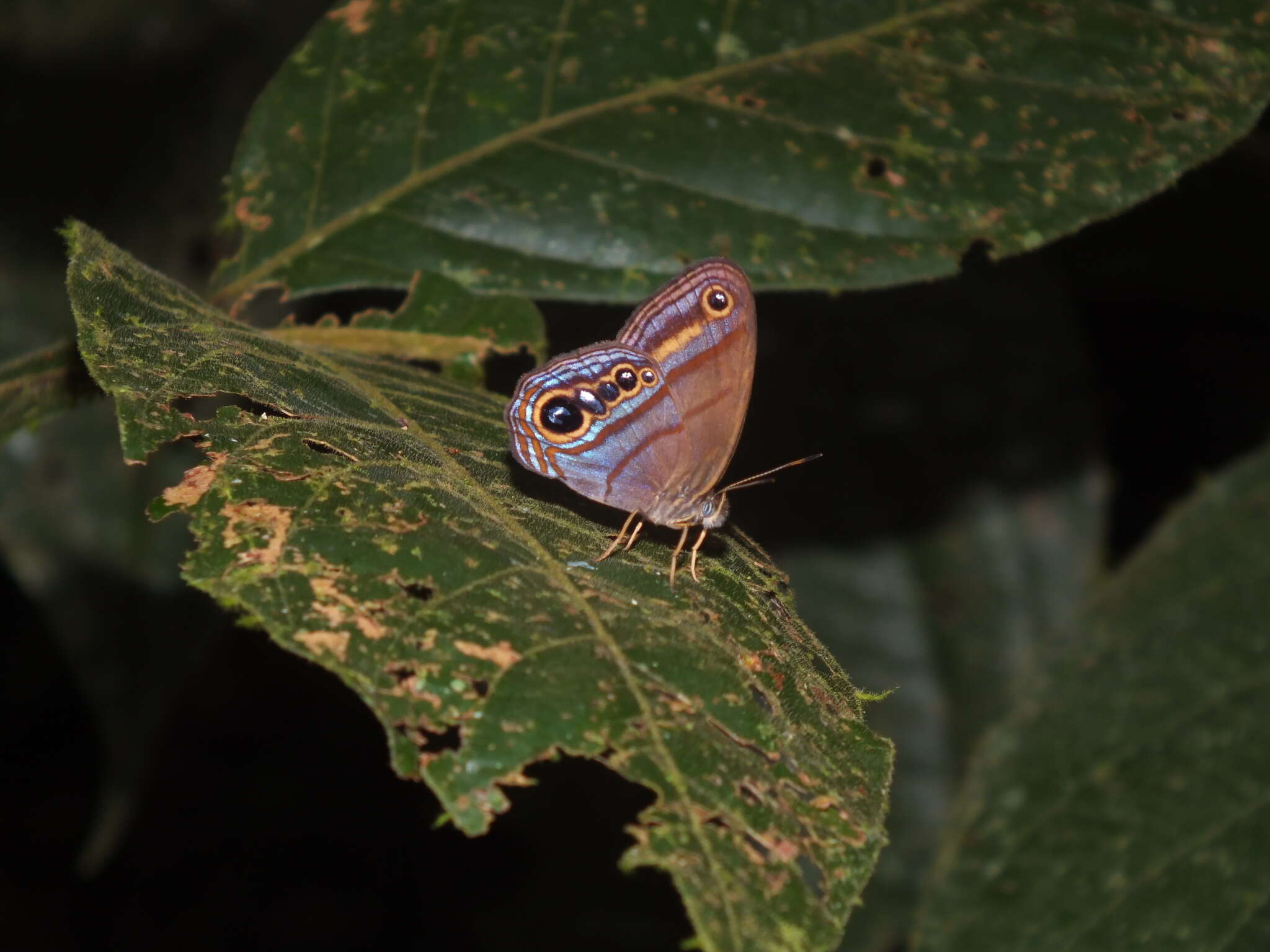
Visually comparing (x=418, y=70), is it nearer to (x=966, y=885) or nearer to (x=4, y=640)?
(x=966, y=885)

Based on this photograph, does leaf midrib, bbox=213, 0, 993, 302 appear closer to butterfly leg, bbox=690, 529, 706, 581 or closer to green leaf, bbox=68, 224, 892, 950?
green leaf, bbox=68, 224, 892, 950

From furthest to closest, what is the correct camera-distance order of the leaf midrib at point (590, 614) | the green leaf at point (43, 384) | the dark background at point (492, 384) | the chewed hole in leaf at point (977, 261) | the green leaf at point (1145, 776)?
1. the chewed hole in leaf at point (977, 261)
2. the dark background at point (492, 384)
3. the green leaf at point (1145, 776)
4. the green leaf at point (43, 384)
5. the leaf midrib at point (590, 614)

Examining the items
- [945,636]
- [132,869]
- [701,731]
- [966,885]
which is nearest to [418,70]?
[701,731]

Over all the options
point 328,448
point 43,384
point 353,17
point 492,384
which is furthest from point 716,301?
point 492,384

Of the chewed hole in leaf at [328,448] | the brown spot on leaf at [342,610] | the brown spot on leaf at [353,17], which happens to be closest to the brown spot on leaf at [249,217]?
the brown spot on leaf at [353,17]

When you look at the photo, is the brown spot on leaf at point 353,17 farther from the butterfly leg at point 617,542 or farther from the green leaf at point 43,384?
the butterfly leg at point 617,542

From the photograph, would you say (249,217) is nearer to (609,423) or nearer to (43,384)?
(43,384)
